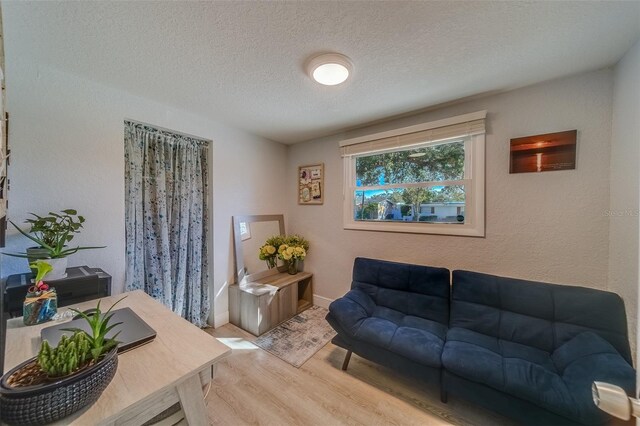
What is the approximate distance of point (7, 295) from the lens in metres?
1.22

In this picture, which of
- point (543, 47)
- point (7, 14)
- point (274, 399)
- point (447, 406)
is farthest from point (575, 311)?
point (7, 14)

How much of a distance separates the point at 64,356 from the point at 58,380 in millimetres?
68

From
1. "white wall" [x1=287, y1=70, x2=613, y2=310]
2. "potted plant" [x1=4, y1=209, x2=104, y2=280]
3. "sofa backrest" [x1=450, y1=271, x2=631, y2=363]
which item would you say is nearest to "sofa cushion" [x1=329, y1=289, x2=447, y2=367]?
"sofa backrest" [x1=450, y1=271, x2=631, y2=363]

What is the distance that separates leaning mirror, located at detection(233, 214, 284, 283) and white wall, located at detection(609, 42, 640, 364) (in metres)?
3.10

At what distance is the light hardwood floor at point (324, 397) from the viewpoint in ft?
4.88

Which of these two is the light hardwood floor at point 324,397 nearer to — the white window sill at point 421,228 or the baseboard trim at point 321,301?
the baseboard trim at point 321,301

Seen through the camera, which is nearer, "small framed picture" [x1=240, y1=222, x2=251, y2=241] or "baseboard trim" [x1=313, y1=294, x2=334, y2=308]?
"small framed picture" [x1=240, y1=222, x2=251, y2=241]

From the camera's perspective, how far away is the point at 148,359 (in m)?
0.91

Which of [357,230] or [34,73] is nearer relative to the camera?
[34,73]

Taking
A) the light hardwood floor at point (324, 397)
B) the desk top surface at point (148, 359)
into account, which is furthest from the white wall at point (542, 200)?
the desk top surface at point (148, 359)

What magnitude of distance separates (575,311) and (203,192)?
11.1 feet

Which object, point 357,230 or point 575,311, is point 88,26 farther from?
point 575,311

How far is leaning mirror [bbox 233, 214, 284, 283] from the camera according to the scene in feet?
9.10

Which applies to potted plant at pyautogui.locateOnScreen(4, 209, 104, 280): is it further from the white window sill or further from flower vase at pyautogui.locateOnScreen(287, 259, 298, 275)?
the white window sill
